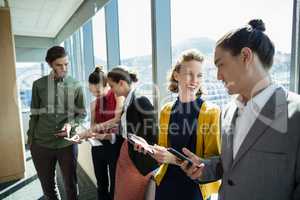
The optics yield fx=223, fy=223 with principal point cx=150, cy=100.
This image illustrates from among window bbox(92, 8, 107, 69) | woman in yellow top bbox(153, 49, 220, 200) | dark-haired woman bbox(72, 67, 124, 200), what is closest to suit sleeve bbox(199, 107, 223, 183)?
woman in yellow top bbox(153, 49, 220, 200)

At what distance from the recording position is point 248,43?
0.83 metres

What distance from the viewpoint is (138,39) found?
8.34 feet

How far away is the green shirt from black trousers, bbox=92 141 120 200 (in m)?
0.33

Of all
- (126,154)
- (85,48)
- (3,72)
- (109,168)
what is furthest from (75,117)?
(85,48)

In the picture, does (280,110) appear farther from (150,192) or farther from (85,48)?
(85,48)

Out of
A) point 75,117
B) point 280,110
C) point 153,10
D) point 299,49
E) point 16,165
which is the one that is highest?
point 153,10

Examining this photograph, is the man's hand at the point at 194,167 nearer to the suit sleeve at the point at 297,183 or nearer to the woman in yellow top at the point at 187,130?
the woman in yellow top at the point at 187,130

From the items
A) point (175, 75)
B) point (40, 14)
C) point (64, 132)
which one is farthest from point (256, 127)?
point (40, 14)

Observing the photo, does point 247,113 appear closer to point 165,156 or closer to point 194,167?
point 194,167

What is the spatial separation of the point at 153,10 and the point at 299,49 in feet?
4.34

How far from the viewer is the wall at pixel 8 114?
322cm

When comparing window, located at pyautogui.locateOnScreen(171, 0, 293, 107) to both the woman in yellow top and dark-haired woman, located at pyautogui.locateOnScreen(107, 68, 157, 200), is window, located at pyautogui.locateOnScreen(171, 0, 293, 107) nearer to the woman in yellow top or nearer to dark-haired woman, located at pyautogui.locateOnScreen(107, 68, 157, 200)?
the woman in yellow top

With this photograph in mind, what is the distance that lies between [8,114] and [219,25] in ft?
10.5

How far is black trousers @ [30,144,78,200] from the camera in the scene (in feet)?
6.93
